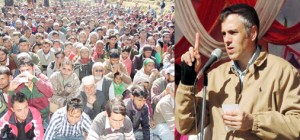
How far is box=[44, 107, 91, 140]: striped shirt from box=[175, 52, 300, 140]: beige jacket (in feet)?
8.60

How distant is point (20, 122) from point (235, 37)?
2.98 metres

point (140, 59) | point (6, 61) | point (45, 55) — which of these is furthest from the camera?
point (140, 59)

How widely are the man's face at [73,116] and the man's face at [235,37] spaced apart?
282 centimetres

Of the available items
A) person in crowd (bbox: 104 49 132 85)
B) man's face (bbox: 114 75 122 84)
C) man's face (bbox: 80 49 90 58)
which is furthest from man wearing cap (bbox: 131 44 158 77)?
man's face (bbox: 80 49 90 58)

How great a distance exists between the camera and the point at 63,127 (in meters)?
4.25

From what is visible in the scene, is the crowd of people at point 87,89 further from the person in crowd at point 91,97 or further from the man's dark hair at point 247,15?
the man's dark hair at point 247,15

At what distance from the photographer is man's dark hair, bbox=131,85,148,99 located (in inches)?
177

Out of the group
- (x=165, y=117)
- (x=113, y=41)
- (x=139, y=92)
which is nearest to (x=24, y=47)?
(x=113, y=41)

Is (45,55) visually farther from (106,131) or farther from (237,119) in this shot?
(237,119)

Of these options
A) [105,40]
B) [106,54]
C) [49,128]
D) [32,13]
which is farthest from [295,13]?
[32,13]

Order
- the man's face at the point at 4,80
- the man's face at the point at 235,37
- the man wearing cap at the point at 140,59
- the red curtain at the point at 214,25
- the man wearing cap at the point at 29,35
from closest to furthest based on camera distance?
the man's face at the point at 235,37 < the red curtain at the point at 214,25 < the man's face at the point at 4,80 < the man wearing cap at the point at 140,59 < the man wearing cap at the point at 29,35

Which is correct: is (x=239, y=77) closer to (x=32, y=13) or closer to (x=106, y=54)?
(x=106, y=54)

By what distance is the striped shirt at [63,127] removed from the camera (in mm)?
4234

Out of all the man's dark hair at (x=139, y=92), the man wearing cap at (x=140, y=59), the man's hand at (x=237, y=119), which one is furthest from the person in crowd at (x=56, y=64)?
the man's hand at (x=237, y=119)
